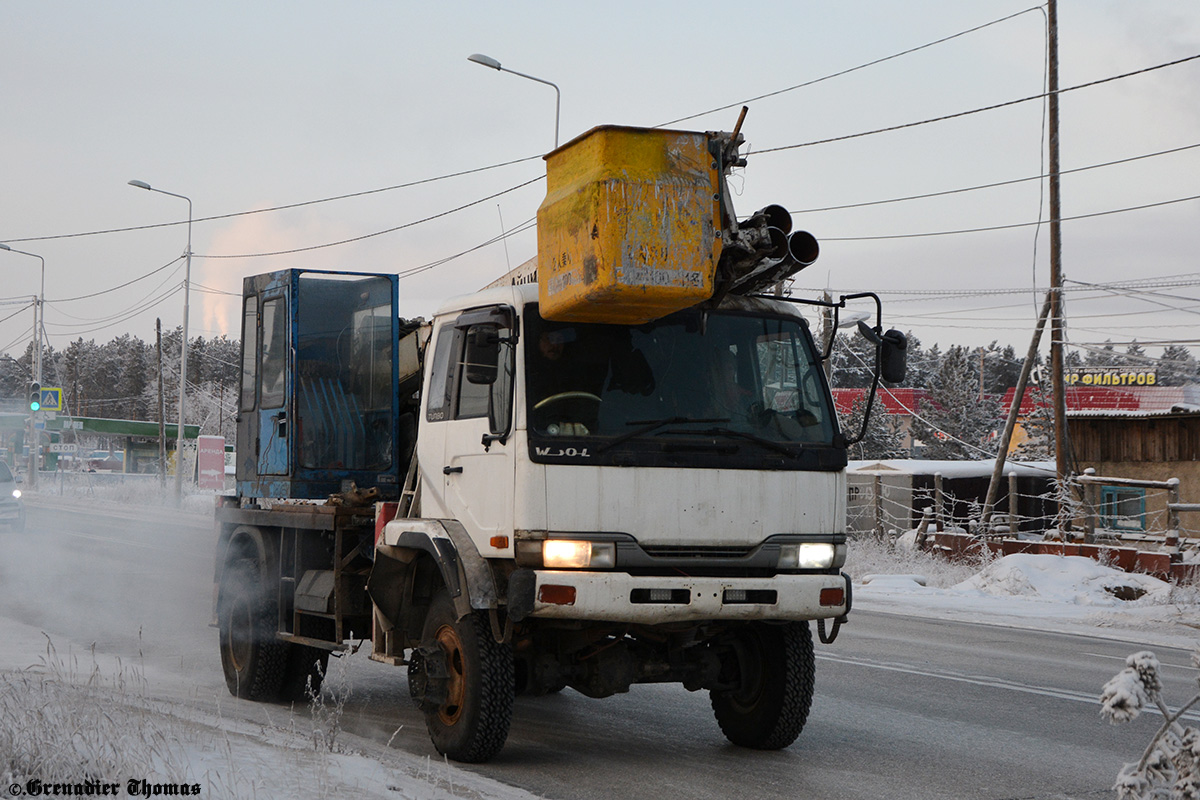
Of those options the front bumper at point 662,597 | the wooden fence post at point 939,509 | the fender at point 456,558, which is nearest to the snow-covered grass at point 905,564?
the wooden fence post at point 939,509

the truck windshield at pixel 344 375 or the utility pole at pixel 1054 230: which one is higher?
the utility pole at pixel 1054 230

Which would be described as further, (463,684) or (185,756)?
(463,684)

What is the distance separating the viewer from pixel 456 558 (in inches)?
254

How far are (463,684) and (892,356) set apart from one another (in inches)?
118

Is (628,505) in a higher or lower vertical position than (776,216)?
lower

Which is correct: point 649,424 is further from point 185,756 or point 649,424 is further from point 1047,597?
point 1047,597

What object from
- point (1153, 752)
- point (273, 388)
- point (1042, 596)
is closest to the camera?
point (1153, 752)

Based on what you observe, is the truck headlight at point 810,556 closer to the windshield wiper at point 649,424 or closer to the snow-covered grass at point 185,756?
the windshield wiper at point 649,424

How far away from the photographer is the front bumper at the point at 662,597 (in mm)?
6027

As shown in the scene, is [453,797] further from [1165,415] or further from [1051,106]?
[1165,415]

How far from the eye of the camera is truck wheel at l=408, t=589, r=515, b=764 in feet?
20.9

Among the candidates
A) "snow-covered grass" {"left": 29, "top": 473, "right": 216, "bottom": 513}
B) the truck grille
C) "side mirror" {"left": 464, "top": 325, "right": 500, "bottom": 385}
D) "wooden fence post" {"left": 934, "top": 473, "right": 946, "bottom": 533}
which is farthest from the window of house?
"snow-covered grass" {"left": 29, "top": 473, "right": 216, "bottom": 513}

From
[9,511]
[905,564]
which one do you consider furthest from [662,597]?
[9,511]

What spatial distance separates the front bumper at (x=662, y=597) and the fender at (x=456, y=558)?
0.91 ft
